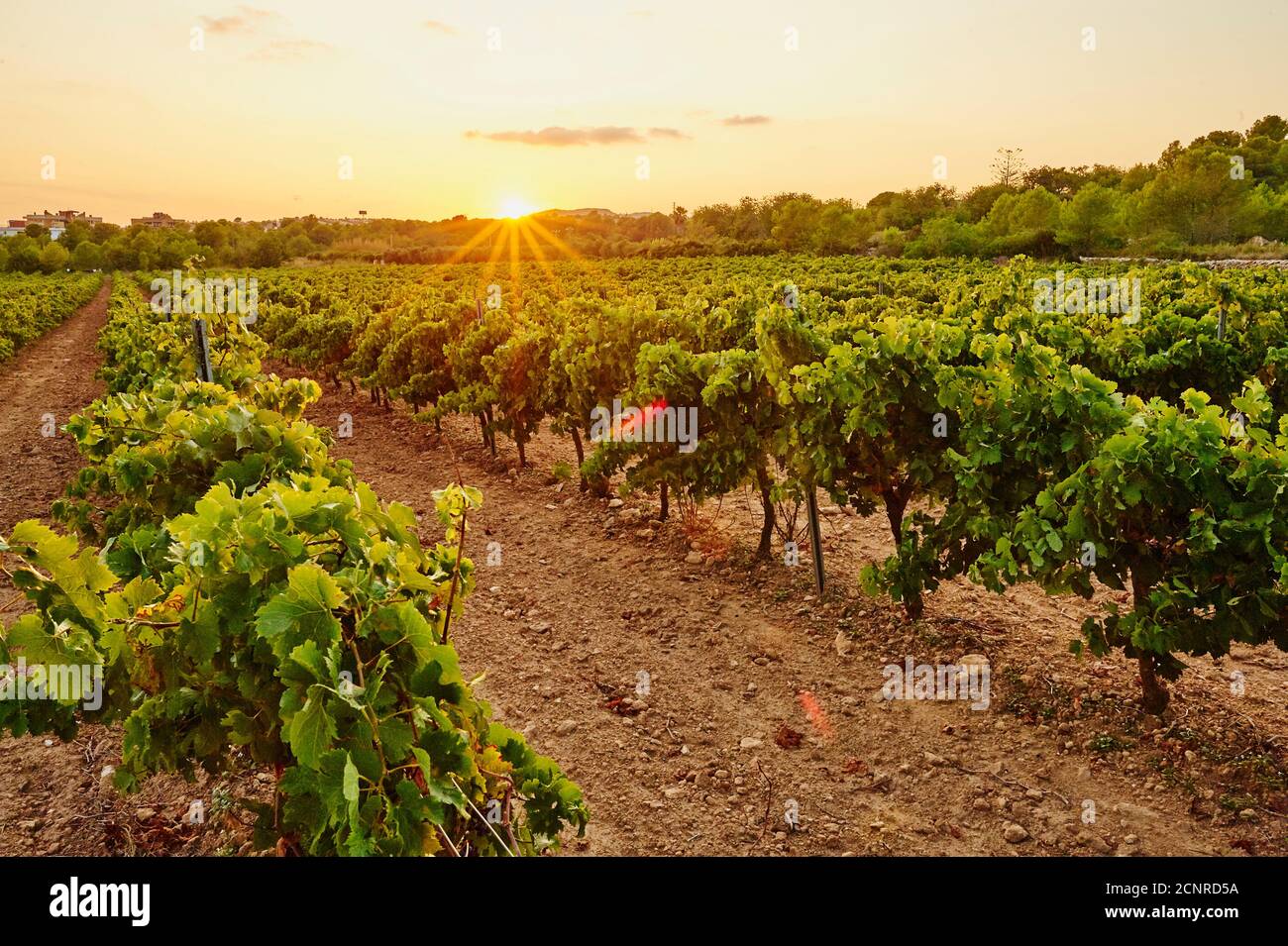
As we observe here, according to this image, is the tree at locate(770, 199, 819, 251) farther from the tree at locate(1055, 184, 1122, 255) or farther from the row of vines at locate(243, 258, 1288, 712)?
Answer: the row of vines at locate(243, 258, 1288, 712)

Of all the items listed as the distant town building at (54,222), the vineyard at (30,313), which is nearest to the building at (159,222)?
the distant town building at (54,222)

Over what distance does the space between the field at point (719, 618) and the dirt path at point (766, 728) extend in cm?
3

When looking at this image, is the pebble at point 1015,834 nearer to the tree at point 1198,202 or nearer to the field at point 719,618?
the field at point 719,618

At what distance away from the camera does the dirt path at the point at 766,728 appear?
5.12 meters

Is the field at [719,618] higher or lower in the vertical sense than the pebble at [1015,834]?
higher

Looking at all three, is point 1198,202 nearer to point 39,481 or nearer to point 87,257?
point 39,481

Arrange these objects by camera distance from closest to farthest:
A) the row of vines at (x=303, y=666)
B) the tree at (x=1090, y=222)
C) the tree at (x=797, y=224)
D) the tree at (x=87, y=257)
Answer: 1. the row of vines at (x=303, y=666)
2. the tree at (x=1090, y=222)
3. the tree at (x=797, y=224)
4. the tree at (x=87, y=257)

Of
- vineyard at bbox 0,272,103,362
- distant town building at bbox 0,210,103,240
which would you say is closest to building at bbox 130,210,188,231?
distant town building at bbox 0,210,103,240

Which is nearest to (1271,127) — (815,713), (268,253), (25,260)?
(268,253)

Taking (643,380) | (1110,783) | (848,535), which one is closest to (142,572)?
(1110,783)

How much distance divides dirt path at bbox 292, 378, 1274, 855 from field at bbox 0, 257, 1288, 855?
0.09 ft

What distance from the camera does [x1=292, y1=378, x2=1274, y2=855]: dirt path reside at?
5117 mm

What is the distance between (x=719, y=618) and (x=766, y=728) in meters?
1.80
